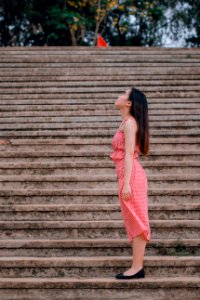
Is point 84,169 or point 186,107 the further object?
point 186,107

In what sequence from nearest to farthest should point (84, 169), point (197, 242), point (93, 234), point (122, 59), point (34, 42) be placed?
point (197, 242)
point (93, 234)
point (84, 169)
point (122, 59)
point (34, 42)

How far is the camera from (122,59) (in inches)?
394

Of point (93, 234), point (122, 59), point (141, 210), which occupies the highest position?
point (122, 59)

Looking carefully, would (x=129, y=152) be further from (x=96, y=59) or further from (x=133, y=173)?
(x=96, y=59)

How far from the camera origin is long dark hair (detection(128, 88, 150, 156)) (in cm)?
384

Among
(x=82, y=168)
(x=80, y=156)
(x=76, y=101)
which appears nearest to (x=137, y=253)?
(x=82, y=168)

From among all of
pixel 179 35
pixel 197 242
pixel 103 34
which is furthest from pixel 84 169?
pixel 179 35

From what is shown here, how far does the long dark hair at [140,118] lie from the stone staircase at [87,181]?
3.19ft

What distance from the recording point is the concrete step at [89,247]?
438cm

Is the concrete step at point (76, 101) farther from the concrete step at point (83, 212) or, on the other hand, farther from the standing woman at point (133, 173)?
the standing woman at point (133, 173)

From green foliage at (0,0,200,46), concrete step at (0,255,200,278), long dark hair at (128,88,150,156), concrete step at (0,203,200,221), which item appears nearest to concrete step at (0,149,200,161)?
concrete step at (0,203,200,221)

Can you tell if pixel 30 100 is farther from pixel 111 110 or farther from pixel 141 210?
pixel 141 210

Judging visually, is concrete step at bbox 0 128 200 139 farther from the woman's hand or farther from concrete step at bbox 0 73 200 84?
the woman's hand

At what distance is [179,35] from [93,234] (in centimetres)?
2135
